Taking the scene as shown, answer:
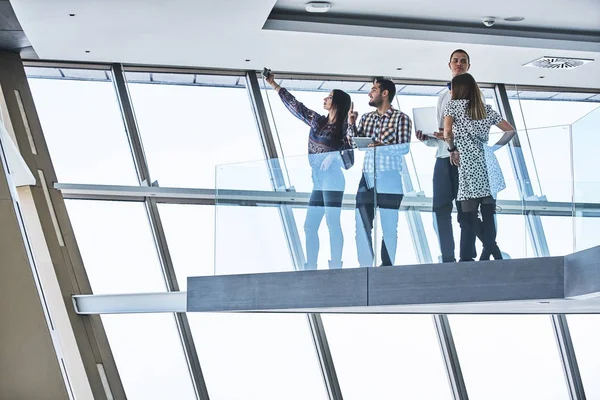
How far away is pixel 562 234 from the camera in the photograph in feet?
22.6

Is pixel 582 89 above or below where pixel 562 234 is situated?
above

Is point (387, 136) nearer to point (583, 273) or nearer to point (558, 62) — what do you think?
point (583, 273)

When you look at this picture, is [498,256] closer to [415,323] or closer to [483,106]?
[483,106]

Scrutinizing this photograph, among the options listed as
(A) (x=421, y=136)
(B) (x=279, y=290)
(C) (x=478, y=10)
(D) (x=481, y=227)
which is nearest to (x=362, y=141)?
(A) (x=421, y=136)

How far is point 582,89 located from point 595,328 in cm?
317

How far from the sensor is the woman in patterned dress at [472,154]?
707cm

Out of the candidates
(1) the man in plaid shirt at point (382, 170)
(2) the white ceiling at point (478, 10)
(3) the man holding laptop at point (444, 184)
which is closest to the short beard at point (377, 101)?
(1) the man in plaid shirt at point (382, 170)

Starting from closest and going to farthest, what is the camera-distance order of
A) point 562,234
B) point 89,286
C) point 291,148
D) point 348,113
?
point 562,234
point 348,113
point 89,286
point 291,148

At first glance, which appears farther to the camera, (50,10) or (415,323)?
(415,323)

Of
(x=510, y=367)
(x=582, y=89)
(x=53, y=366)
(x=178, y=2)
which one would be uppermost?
(x=178, y=2)

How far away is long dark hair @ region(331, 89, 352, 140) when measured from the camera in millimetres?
7965

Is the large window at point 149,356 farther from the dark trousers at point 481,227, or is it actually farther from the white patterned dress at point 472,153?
the white patterned dress at point 472,153

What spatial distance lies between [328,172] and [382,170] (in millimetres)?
566

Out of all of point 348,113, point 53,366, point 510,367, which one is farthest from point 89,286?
point 510,367
